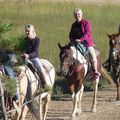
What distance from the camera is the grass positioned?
77.4 feet

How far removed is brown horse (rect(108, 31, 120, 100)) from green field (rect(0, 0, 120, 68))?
→ 5402mm

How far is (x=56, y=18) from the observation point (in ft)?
101

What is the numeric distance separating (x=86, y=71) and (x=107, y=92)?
10.9 ft

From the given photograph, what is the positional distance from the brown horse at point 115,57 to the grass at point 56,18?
17.7 ft

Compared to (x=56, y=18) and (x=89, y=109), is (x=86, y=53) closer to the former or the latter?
(x=89, y=109)

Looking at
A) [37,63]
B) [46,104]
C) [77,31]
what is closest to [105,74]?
[77,31]

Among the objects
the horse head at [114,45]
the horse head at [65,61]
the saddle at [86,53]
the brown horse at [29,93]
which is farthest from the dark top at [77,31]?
the horse head at [114,45]

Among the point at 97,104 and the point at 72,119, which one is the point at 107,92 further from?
the point at 72,119

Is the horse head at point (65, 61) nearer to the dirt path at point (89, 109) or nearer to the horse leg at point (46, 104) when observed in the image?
the horse leg at point (46, 104)

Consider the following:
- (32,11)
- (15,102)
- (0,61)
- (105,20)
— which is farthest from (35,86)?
(32,11)

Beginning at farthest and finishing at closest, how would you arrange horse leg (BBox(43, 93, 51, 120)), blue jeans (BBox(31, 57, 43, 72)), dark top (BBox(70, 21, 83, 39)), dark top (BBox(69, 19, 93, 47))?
dark top (BBox(70, 21, 83, 39)) → dark top (BBox(69, 19, 93, 47)) → horse leg (BBox(43, 93, 51, 120)) → blue jeans (BBox(31, 57, 43, 72))

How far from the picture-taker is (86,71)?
41.3 ft

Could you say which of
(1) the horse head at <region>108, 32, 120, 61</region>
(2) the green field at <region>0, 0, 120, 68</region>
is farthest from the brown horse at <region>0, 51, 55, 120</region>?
(2) the green field at <region>0, 0, 120, 68</region>

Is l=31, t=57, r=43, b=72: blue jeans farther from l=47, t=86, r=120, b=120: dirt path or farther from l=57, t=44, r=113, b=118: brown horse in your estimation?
l=47, t=86, r=120, b=120: dirt path
